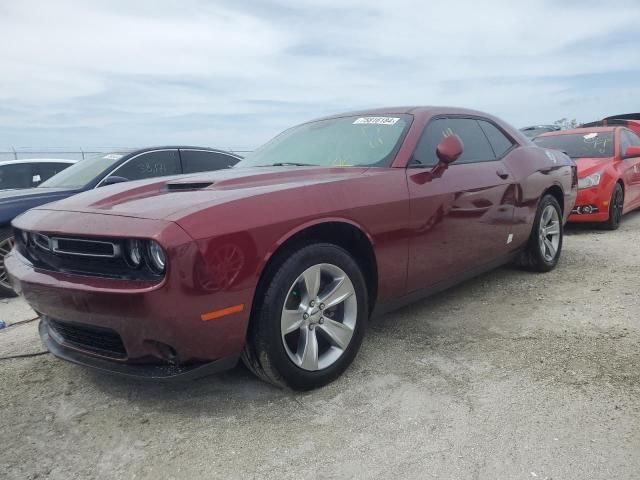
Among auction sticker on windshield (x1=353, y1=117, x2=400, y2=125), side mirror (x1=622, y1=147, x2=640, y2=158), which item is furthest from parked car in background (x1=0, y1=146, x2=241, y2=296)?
side mirror (x1=622, y1=147, x2=640, y2=158)

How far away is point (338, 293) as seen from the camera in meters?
2.66

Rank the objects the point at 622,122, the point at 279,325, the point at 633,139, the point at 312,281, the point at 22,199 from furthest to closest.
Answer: the point at 622,122, the point at 633,139, the point at 22,199, the point at 312,281, the point at 279,325

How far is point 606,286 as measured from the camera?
165 inches

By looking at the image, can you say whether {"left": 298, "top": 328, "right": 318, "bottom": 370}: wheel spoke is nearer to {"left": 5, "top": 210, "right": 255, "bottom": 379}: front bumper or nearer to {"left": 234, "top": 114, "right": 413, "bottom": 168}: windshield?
{"left": 5, "top": 210, "right": 255, "bottom": 379}: front bumper

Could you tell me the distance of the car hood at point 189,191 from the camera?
7.55 feet

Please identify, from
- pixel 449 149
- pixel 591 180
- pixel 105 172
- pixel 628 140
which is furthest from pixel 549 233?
pixel 105 172

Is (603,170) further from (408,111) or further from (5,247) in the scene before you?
(5,247)

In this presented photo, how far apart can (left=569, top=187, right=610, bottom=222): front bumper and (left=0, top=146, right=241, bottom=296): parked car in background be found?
14.8ft

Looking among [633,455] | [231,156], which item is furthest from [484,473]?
[231,156]

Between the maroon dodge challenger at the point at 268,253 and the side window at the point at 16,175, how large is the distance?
5822 mm

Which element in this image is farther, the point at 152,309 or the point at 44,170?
the point at 44,170

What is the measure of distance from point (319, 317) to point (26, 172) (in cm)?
710

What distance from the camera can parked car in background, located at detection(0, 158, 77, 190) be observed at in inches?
306

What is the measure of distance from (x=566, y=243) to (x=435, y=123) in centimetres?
335
